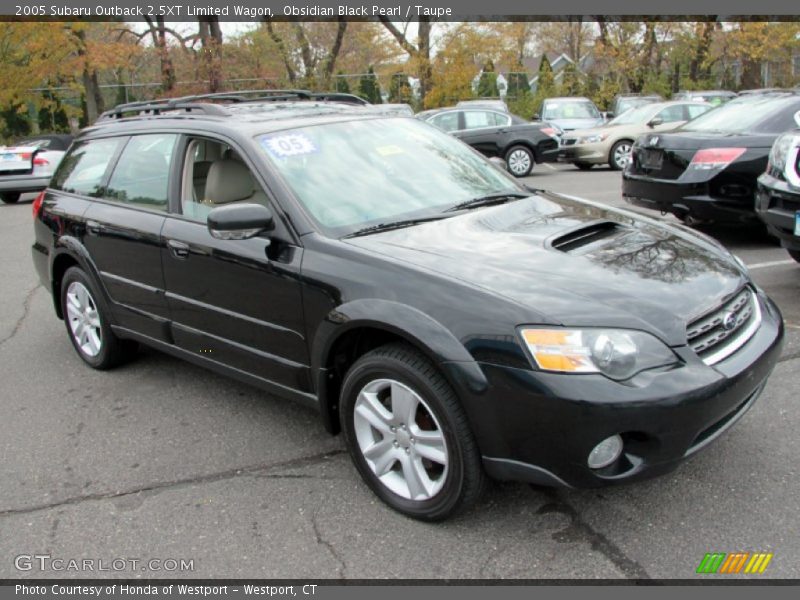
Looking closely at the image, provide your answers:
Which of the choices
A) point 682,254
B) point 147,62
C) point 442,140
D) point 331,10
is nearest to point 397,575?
point 682,254

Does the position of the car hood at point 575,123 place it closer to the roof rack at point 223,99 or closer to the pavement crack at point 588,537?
the roof rack at point 223,99

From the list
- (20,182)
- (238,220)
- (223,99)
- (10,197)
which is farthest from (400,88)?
(238,220)

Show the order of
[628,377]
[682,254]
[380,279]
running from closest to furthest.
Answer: [628,377] → [380,279] → [682,254]

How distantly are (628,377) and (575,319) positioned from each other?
0.27 m

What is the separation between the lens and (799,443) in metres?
3.44

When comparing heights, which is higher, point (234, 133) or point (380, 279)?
point (234, 133)

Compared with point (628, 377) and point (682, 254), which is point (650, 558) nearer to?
point (628, 377)

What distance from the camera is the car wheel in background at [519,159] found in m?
16.1

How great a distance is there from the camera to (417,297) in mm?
2857

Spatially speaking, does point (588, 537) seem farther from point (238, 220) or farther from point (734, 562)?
point (238, 220)

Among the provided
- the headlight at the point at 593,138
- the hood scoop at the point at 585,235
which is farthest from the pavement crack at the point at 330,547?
the headlight at the point at 593,138

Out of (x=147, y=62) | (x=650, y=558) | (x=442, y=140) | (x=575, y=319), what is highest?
(x=147, y=62)

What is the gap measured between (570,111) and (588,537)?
19.3m

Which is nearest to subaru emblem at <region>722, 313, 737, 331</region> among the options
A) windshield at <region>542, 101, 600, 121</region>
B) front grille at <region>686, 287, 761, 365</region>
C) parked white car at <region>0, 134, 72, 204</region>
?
front grille at <region>686, 287, 761, 365</region>
